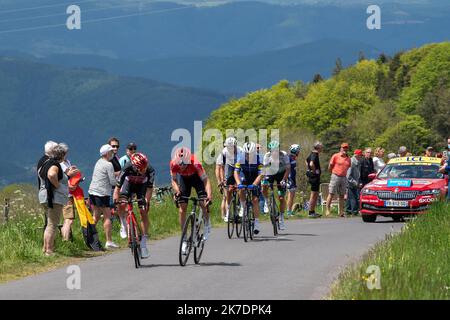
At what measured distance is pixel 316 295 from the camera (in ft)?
36.5

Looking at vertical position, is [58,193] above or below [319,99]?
below

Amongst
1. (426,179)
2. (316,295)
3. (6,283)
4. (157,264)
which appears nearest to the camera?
(316,295)

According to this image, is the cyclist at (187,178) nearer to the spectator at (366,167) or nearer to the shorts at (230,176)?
the shorts at (230,176)

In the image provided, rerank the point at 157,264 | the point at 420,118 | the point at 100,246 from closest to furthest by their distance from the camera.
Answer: the point at 157,264
the point at 100,246
the point at 420,118

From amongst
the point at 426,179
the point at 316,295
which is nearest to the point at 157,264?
the point at 316,295

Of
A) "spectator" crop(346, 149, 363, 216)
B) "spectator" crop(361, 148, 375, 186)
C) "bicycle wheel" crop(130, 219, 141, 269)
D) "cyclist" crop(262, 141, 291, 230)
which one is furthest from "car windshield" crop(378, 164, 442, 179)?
"bicycle wheel" crop(130, 219, 141, 269)

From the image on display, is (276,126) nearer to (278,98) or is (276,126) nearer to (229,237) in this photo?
(278,98)

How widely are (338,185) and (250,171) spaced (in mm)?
8670

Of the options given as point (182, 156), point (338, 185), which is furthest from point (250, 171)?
point (338, 185)

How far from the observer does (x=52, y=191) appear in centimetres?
1529

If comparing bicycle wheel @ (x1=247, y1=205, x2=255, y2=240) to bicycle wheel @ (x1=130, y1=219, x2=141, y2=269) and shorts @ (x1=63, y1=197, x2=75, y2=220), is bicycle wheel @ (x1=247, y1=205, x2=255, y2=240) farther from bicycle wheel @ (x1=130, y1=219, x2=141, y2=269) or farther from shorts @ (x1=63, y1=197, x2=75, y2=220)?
bicycle wheel @ (x1=130, y1=219, x2=141, y2=269)

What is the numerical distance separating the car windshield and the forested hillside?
98.3 meters

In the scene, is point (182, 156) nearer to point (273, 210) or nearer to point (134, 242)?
point (134, 242)
